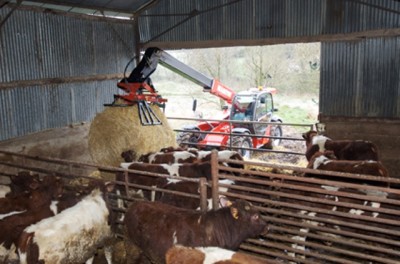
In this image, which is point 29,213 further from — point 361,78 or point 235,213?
point 361,78

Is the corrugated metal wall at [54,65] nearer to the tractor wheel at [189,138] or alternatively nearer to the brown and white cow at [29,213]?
the tractor wheel at [189,138]

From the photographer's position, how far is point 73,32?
31.6 ft

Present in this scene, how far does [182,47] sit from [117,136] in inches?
146

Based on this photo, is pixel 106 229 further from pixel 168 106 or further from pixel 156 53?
pixel 168 106

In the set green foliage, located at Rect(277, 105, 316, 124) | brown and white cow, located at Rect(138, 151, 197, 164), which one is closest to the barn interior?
brown and white cow, located at Rect(138, 151, 197, 164)

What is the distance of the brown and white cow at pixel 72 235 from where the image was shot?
434 cm

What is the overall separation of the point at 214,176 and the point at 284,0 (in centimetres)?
645

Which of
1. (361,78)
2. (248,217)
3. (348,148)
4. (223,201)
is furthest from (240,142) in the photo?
(248,217)

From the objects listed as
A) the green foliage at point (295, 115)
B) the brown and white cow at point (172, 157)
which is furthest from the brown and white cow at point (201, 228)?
the green foliage at point (295, 115)

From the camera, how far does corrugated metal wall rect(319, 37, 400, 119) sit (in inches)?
337

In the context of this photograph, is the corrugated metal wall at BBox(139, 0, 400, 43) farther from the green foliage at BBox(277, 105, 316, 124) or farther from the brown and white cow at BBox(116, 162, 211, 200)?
the green foliage at BBox(277, 105, 316, 124)

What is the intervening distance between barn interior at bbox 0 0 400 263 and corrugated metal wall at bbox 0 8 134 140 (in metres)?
0.02

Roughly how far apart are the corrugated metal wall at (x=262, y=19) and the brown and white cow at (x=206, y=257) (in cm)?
699

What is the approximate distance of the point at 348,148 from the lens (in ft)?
27.1
